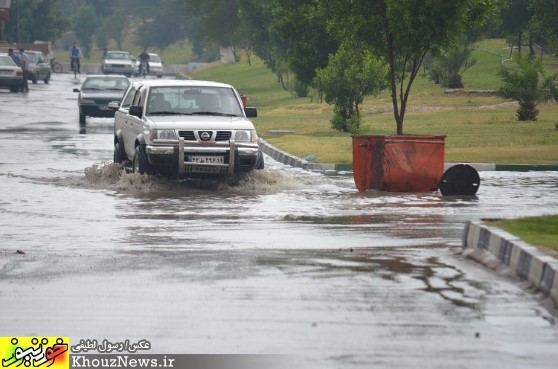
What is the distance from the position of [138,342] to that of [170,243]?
204 inches

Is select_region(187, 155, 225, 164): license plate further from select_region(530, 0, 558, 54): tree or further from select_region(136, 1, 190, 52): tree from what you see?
select_region(136, 1, 190, 52): tree

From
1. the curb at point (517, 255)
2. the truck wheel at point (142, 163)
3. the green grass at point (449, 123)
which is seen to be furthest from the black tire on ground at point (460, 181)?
the curb at point (517, 255)

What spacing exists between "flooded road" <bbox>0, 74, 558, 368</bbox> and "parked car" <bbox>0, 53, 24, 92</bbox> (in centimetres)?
4296

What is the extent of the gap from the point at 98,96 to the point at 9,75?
21748 mm

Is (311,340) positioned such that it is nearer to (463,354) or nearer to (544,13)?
(463,354)

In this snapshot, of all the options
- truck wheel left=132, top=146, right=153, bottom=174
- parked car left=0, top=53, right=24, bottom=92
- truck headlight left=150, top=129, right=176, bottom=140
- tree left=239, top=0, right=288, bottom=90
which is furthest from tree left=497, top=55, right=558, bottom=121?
parked car left=0, top=53, right=24, bottom=92

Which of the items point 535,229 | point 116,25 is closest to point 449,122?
point 535,229

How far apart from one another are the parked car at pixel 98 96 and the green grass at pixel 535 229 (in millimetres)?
28763

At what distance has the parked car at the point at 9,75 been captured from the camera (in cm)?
6281

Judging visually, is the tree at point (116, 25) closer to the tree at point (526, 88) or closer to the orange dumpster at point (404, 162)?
the tree at point (526, 88)

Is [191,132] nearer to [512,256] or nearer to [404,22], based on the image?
[404,22]

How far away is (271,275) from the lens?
11.1 meters

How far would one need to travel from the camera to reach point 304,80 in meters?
43.7

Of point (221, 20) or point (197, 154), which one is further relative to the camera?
point (221, 20)
